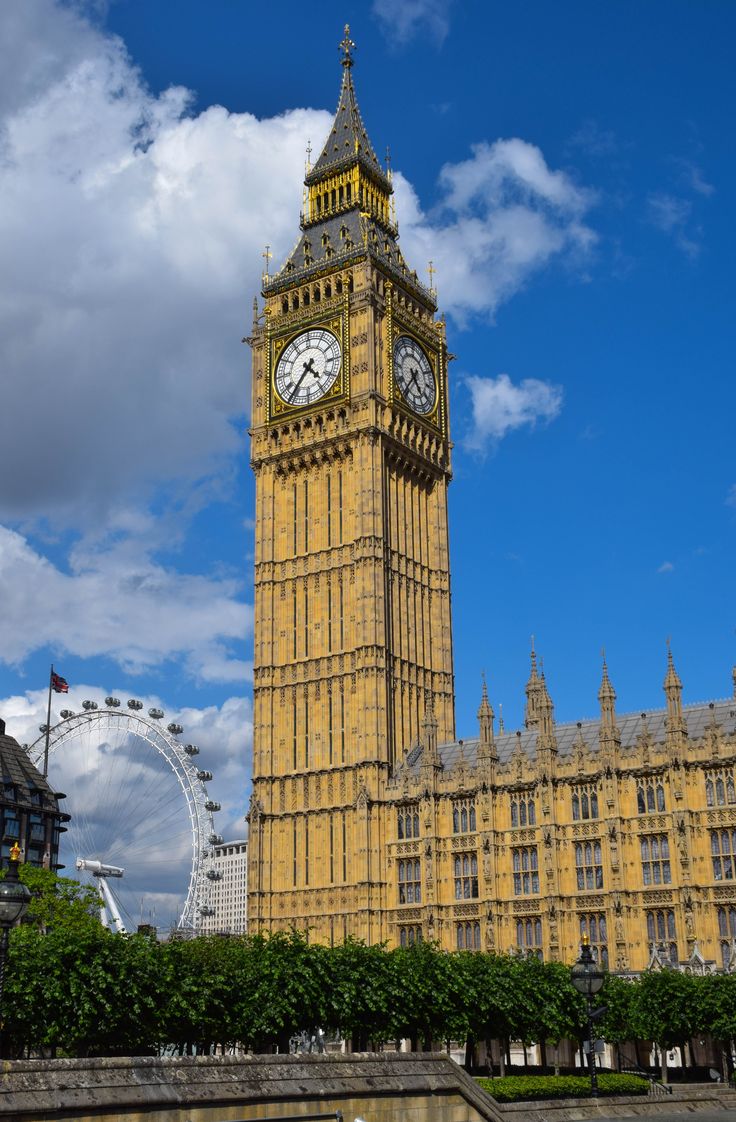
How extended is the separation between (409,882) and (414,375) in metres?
37.9

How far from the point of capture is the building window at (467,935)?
76.4 m

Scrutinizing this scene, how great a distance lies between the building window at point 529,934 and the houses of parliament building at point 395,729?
0.13 metres

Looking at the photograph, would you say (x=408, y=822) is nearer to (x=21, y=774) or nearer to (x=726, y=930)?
(x=726, y=930)

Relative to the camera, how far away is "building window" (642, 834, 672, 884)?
69875 mm

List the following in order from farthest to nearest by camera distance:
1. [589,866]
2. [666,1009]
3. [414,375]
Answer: [414,375], [589,866], [666,1009]

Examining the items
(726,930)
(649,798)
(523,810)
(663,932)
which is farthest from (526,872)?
(726,930)

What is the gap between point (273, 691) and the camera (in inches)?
3479

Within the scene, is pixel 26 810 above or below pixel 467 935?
above

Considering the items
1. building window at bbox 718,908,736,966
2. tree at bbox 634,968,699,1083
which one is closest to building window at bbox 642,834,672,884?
building window at bbox 718,908,736,966

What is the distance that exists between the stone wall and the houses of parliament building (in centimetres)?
3448

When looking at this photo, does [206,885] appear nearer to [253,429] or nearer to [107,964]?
[253,429]

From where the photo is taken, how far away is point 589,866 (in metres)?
72.8

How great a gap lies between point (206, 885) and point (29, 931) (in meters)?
66.6

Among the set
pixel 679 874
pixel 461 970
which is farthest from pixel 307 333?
pixel 461 970
